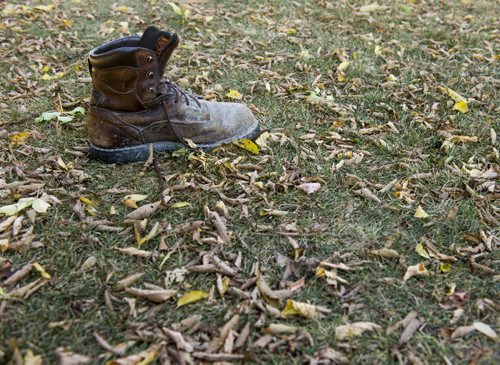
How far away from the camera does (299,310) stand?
6.31ft

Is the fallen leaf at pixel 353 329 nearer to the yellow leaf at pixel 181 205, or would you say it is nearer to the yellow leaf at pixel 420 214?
the yellow leaf at pixel 420 214

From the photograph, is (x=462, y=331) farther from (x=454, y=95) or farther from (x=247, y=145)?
(x=454, y=95)

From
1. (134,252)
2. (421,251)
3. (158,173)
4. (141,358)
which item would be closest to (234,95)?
(158,173)

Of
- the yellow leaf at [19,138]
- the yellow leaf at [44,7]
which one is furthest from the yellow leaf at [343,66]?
the yellow leaf at [44,7]

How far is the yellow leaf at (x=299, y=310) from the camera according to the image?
1922 mm

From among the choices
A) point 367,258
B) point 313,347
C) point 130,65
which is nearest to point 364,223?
point 367,258

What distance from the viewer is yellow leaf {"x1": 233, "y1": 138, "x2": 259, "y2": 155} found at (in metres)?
2.90

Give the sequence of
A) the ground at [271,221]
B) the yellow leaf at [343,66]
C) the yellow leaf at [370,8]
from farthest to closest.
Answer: the yellow leaf at [370,8]
the yellow leaf at [343,66]
the ground at [271,221]

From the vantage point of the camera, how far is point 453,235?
2346 millimetres

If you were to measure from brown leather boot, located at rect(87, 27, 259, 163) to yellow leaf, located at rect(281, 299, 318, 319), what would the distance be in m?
1.25

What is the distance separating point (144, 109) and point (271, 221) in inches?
38.1

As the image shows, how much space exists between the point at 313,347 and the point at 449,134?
1.92 meters

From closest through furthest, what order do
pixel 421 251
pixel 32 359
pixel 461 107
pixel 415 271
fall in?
pixel 32 359
pixel 415 271
pixel 421 251
pixel 461 107

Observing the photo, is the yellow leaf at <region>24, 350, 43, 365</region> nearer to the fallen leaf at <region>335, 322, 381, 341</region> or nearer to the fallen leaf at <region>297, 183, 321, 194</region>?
the fallen leaf at <region>335, 322, 381, 341</region>
